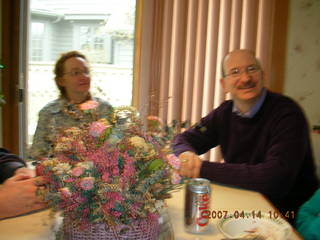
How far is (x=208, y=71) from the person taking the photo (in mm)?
2674

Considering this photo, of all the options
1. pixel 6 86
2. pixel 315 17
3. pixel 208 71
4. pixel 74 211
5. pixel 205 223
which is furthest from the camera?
pixel 6 86

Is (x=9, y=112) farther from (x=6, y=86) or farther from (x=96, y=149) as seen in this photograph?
(x=96, y=149)

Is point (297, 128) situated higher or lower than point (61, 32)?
lower

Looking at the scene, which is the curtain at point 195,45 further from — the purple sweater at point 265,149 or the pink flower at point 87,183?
the pink flower at point 87,183

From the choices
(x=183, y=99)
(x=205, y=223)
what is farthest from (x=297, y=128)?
(x=183, y=99)

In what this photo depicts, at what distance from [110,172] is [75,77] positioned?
1.86 m

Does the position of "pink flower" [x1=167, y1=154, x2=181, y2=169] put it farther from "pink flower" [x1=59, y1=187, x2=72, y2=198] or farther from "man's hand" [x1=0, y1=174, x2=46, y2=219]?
"man's hand" [x1=0, y1=174, x2=46, y2=219]

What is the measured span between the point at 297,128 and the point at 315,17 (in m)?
1.23

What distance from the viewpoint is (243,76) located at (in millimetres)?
1861

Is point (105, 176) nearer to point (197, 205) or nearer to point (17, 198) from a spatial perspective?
point (197, 205)

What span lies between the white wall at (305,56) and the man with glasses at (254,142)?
2.49 feet

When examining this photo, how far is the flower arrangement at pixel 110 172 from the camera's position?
2.47ft

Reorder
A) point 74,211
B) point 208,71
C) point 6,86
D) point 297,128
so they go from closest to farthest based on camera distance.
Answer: point 74,211 → point 297,128 → point 208,71 → point 6,86

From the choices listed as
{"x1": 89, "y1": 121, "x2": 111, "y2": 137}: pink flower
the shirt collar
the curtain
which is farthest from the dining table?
the curtain
